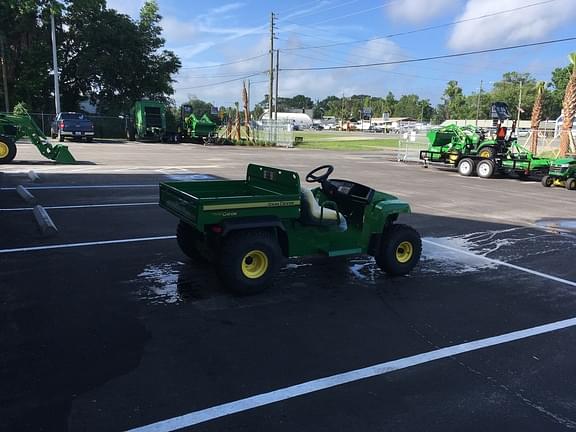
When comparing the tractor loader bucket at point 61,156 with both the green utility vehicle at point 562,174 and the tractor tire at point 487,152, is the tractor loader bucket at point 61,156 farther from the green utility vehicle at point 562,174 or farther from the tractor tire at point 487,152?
→ the green utility vehicle at point 562,174

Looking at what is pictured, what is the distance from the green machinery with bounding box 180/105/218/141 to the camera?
37.8m

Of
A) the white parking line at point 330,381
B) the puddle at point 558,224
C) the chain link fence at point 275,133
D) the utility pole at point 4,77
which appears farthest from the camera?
the chain link fence at point 275,133

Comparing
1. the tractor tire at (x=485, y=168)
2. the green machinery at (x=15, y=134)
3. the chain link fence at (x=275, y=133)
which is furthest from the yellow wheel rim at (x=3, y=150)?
the chain link fence at (x=275, y=133)

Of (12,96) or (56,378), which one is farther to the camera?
(12,96)

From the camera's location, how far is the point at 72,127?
3148cm

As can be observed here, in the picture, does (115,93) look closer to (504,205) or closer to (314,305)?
(504,205)

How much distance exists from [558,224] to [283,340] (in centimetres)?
834

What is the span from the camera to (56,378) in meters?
3.58

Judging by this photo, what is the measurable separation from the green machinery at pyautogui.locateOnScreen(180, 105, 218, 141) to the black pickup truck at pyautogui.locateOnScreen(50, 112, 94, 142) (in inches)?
313

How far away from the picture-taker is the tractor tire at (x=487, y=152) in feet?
66.0

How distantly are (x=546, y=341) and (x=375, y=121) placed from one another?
159 meters

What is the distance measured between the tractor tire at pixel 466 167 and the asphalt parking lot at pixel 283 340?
12607mm

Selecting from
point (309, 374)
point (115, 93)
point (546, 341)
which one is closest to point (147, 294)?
point (309, 374)

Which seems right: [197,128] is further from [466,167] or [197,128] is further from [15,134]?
[466,167]
